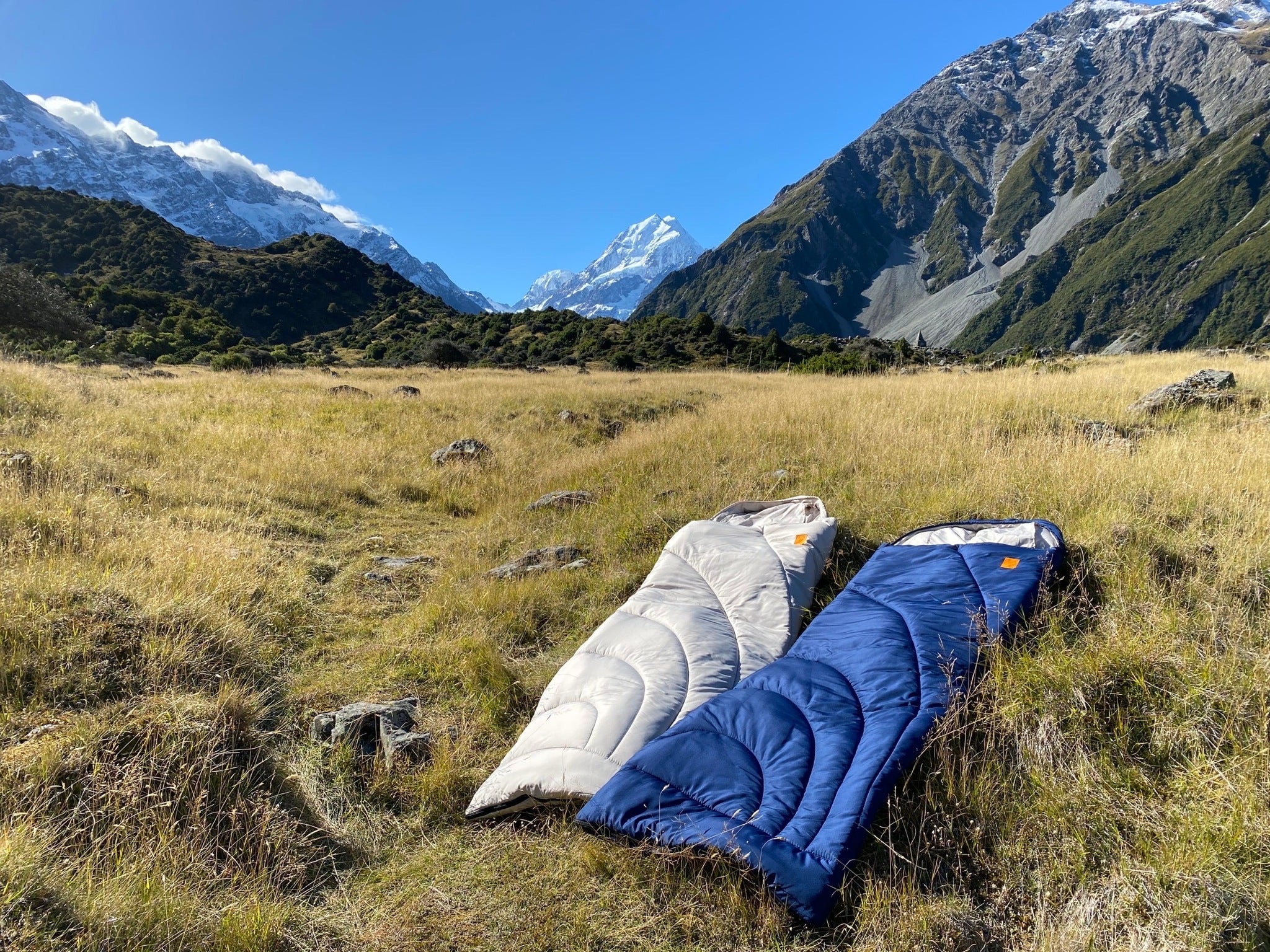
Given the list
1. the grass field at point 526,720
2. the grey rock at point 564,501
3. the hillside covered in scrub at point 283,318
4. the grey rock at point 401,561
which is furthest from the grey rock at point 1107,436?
the hillside covered in scrub at point 283,318

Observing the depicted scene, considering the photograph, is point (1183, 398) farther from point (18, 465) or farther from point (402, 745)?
point (18, 465)

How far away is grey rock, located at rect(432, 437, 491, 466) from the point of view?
389 inches

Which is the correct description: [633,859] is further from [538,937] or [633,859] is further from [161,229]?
[161,229]

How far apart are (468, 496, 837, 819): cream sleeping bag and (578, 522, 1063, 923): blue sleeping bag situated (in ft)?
0.91

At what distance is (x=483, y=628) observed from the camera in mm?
4402

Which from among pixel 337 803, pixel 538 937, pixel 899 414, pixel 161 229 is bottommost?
pixel 538 937

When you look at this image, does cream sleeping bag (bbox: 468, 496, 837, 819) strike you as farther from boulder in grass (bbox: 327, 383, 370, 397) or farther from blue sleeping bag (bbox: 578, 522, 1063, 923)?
boulder in grass (bbox: 327, 383, 370, 397)

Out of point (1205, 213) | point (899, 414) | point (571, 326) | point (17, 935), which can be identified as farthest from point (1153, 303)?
point (17, 935)

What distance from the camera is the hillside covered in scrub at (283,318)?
1294 inches

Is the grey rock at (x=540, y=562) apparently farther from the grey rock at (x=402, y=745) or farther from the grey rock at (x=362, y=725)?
the grey rock at (x=402, y=745)

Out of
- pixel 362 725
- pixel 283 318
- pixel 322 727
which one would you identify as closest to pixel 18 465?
pixel 322 727

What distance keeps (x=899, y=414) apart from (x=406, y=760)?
24.5ft

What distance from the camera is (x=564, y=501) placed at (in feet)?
23.7

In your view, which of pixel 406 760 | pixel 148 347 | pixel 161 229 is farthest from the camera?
pixel 161 229
